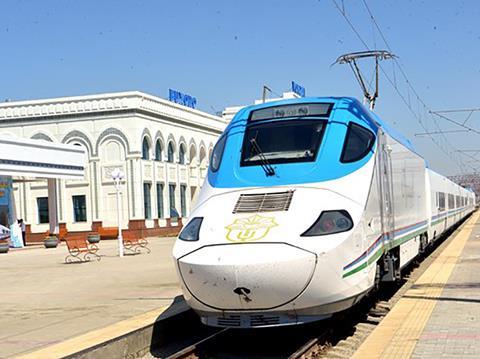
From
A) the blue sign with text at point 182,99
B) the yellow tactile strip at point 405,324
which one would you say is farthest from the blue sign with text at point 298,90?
the yellow tactile strip at point 405,324

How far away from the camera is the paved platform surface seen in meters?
9.87

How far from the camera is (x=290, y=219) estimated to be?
7.87 m

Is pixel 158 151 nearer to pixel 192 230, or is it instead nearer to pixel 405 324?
pixel 405 324

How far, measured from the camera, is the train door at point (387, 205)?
32.9 ft

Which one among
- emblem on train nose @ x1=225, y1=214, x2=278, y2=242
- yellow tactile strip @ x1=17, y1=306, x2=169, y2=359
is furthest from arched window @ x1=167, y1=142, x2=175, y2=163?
emblem on train nose @ x1=225, y1=214, x2=278, y2=242

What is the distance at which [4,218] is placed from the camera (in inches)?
1463

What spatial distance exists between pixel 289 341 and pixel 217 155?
260cm

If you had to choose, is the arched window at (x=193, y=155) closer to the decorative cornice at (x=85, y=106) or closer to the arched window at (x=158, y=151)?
the decorative cornice at (x=85, y=106)

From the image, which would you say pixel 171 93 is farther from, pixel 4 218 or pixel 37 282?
pixel 37 282

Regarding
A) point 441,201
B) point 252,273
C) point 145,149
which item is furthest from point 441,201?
point 145,149

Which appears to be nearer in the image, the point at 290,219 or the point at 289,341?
the point at 290,219

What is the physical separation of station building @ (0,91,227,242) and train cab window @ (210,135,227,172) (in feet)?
122

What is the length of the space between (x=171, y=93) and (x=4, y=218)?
2121 cm

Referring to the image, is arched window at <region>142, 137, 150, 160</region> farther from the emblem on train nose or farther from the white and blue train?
the emblem on train nose
